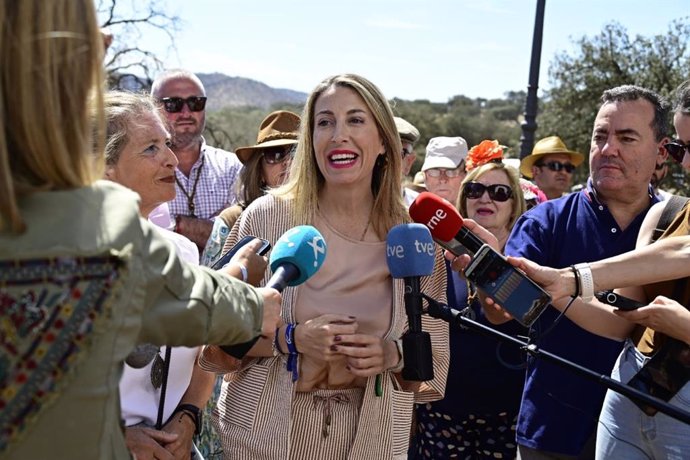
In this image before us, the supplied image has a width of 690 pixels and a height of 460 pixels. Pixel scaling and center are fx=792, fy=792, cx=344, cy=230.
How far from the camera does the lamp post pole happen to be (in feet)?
40.2

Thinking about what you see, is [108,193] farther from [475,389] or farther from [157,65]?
[157,65]

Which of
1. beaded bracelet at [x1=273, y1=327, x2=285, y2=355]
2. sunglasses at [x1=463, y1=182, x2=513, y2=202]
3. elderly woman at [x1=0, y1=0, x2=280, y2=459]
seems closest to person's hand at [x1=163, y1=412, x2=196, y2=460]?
beaded bracelet at [x1=273, y1=327, x2=285, y2=355]

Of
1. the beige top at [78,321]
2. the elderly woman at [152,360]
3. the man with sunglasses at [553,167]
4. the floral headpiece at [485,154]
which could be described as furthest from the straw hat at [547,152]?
the beige top at [78,321]

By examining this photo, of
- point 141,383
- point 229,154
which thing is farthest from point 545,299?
point 229,154

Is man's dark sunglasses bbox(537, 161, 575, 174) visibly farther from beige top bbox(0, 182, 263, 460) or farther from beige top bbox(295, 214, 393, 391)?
beige top bbox(0, 182, 263, 460)

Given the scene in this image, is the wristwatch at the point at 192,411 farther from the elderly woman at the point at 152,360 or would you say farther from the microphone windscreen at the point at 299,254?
the microphone windscreen at the point at 299,254

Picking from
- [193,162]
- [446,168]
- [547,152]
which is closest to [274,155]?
[193,162]

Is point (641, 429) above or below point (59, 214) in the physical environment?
below

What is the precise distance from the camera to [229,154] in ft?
21.2

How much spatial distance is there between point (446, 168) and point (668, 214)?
3.76 meters

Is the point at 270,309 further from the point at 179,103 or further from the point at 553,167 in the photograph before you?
the point at 553,167

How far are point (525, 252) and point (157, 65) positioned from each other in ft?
57.3

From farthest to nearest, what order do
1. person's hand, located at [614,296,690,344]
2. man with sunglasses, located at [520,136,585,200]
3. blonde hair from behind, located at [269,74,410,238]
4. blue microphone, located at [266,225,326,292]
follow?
1. man with sunglasses, located at [520,136,585,200]
2. blonde hair from behind, located at [269,74,410,238]
3. person's hand, located at [614,296,690,344]
4. blue microphone, located at [266,225,326,292]

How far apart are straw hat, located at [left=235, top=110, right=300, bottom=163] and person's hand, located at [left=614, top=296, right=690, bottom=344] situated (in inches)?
120
